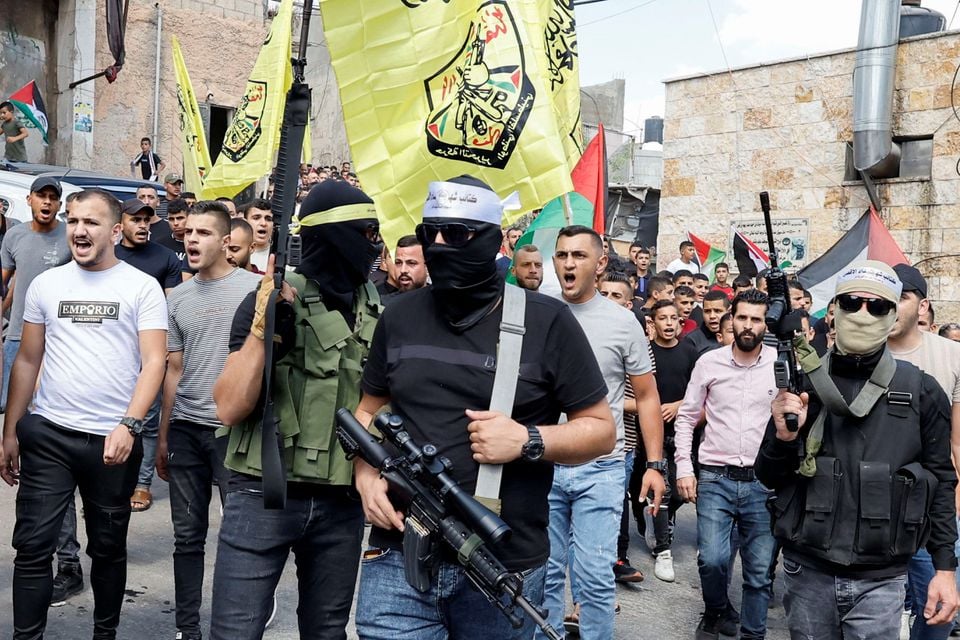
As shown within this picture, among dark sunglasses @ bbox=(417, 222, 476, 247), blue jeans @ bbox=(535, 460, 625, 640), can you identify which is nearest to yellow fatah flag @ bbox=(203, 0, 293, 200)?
blue jeans @ bbox=(535, 460, 625, 640)

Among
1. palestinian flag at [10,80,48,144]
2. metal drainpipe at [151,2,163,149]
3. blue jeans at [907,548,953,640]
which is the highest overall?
metal drainpipe at [151,2,163,149]

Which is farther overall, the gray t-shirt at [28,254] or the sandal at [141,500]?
the sandal at [141,500]

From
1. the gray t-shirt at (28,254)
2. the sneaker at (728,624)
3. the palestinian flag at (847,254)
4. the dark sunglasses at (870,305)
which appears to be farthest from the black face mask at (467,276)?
the palestinian flag at (847,254)

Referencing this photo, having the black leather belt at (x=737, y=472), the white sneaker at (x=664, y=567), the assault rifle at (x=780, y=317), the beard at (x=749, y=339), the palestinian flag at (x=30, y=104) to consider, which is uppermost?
the palestinian flag at (x=30, y=104)

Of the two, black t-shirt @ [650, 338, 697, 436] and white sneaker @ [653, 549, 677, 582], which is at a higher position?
black t-shirt @ [650, 338, 697, 436]

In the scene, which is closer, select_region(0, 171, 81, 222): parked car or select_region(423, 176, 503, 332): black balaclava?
select_region(423, 176, 503, 332): black balaclava

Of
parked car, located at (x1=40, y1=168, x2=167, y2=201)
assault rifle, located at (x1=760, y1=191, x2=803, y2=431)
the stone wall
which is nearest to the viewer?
assault rifle, located at (x1=760, y1=191, x2=803, y2=431)

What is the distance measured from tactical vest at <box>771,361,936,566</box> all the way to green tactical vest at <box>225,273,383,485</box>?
171cm

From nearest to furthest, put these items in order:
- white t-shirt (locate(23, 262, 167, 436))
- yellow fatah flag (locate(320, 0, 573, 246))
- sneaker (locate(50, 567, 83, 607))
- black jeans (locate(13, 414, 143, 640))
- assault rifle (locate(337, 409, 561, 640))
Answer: assault rifle (locate(337, 409, 561, 640)), black jeans (locate(13, 414, 143, 640)), white t-shirt (locate(23, 262, 167, 436)), yellow fatah flag (locate(320, 0, 573, 246)), sneaker (locate(50, 567, 83, 607))

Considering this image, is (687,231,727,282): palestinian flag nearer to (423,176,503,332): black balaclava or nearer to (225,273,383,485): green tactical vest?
(225,273,383,485): green tactical vest

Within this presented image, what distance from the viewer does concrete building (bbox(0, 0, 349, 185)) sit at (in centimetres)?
1945

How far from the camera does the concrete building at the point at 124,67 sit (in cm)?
1945

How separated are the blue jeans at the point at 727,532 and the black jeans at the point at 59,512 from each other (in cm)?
312

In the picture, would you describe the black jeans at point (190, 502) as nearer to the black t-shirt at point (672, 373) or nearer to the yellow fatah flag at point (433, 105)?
the yellow fatah flag at point (433, 105)
